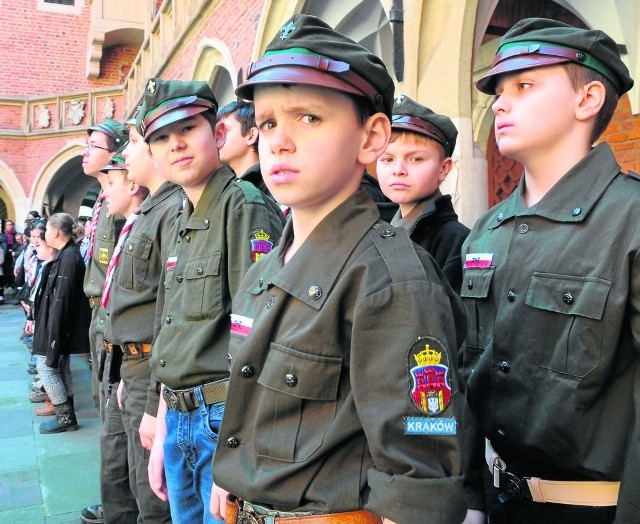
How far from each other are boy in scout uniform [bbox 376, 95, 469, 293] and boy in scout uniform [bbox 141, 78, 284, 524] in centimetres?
48

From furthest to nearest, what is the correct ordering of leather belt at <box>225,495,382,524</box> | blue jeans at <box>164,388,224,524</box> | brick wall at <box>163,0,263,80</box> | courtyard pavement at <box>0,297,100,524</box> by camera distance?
1. brick wall at <box>163,0,263,80</box>
2. courtyard pavement at <box>0,297,100,524</box>
3. blue jeans at <box>164,388,224,524</box>
4. leather belt at <box>225,495,382,524</box>

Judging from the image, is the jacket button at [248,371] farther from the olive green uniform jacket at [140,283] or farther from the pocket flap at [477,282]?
the olive green uniform jacket at [140,283]

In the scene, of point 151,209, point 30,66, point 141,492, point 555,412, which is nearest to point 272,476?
point 555,412

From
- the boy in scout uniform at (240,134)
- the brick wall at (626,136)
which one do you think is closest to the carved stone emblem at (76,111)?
the brick wall at (626,136)

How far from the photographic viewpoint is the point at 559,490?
4.80ft

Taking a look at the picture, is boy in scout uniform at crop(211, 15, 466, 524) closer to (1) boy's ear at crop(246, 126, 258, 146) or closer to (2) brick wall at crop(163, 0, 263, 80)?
(1) boy's ear at crop(246, 126, 258, 146)

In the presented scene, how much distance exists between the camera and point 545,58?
157cm

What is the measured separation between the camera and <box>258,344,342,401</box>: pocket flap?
1.22 m

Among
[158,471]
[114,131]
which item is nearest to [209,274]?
[158,471]

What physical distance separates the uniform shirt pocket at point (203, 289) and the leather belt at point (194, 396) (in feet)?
Result: 0.76

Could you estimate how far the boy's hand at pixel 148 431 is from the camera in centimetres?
234

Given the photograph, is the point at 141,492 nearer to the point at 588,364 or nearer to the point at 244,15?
the point at 588,364

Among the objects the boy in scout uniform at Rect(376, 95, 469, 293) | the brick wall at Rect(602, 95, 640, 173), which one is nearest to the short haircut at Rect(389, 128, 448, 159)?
the boy in scout uniform at Rect(376, 95, 469, 293)

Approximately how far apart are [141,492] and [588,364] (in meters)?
1.88
